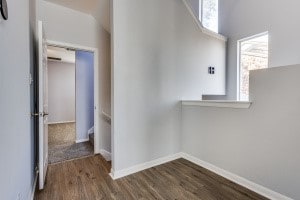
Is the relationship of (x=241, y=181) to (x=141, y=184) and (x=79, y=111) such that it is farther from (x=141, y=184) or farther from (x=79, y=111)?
(x=79, y=111)

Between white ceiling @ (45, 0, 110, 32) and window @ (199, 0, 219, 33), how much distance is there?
121 inches

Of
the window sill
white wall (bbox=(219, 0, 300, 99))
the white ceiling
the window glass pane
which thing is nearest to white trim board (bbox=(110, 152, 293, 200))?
the window sill

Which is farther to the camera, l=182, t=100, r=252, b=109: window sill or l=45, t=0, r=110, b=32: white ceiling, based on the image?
l=45, t=0, r=110, b=32: white ceiling

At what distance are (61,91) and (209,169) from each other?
6200mm

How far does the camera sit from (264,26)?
135 inches

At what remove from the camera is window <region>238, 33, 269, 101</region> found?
3.52 m

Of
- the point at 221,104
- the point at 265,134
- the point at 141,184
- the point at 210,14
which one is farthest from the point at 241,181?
the point at 210,14

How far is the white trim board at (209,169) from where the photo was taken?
6.17 feet

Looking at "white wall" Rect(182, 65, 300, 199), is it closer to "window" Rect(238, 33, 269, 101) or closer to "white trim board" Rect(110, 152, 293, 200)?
"white trim board" Rect(110, 152, 293, 200)

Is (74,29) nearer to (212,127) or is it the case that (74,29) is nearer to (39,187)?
(39,187)

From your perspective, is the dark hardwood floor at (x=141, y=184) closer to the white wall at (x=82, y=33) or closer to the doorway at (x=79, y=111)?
the doorway at (x=79, y=111)

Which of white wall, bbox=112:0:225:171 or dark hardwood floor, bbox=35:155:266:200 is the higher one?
white wall, bbox=112:0:225:171

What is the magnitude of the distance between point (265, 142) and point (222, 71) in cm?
256
